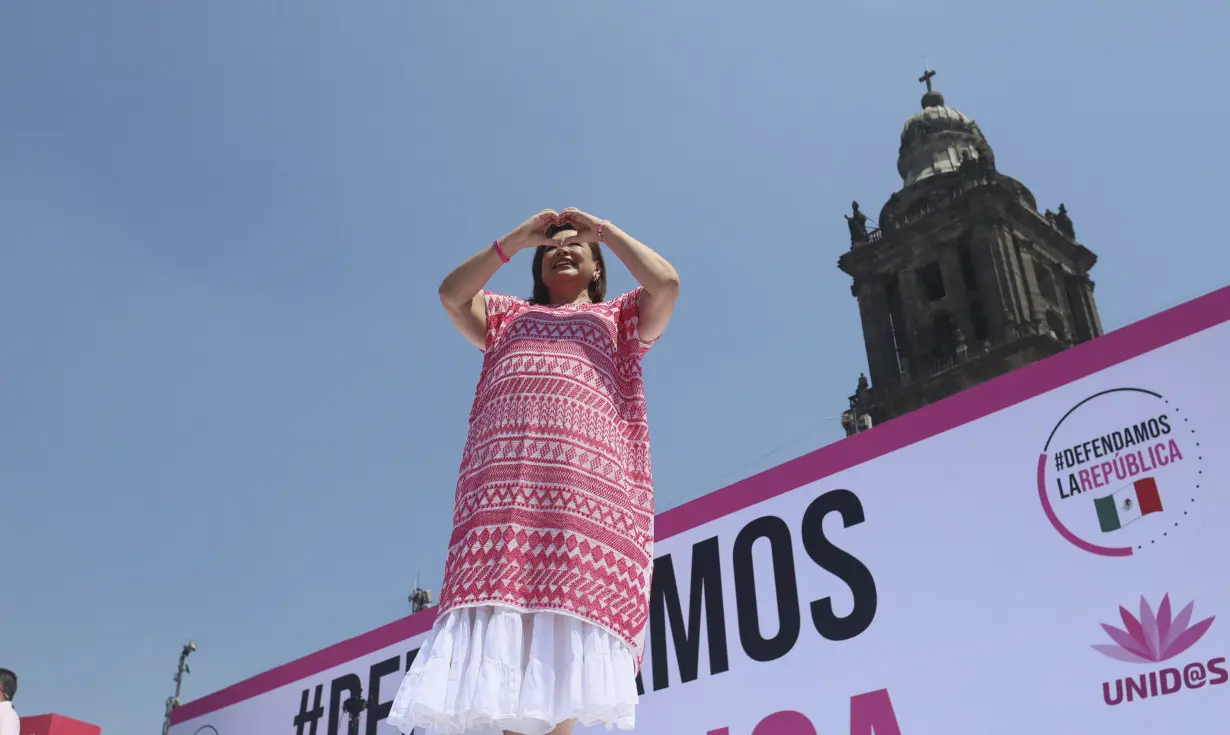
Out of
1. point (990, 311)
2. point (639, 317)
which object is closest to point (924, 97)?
point (990, 311)

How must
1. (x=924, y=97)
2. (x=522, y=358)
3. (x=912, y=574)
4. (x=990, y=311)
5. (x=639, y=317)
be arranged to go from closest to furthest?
1. (x=522, y=358)
2. (x=639, y=317)
3. (x=912, y=574)
4. (x=990, y=311)
5. (x=924, y=97)

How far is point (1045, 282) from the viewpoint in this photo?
34.0 meters

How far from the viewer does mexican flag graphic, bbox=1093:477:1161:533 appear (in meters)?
3.91

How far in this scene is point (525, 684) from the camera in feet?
5.79

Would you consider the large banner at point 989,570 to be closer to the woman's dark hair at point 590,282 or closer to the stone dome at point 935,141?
the woman's dark hair at point 590,282

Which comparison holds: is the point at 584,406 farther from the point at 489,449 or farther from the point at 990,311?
the point at 990,311

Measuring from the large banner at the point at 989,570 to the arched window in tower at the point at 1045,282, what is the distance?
103 ft

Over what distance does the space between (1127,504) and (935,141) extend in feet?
117

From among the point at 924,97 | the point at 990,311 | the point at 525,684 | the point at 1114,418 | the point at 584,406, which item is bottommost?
the point at 525,684

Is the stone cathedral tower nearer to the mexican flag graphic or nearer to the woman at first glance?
the mexican flag graphic

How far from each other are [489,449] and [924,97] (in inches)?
1594

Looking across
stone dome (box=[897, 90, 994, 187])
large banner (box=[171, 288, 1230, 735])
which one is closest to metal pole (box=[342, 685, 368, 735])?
large banner (box=[171, 288, 1230, 735])

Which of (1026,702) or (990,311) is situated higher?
(990,311)

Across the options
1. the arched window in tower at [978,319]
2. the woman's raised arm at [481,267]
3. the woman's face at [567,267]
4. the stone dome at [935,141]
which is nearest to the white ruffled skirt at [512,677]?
the woman's raised arm at [481,267]
